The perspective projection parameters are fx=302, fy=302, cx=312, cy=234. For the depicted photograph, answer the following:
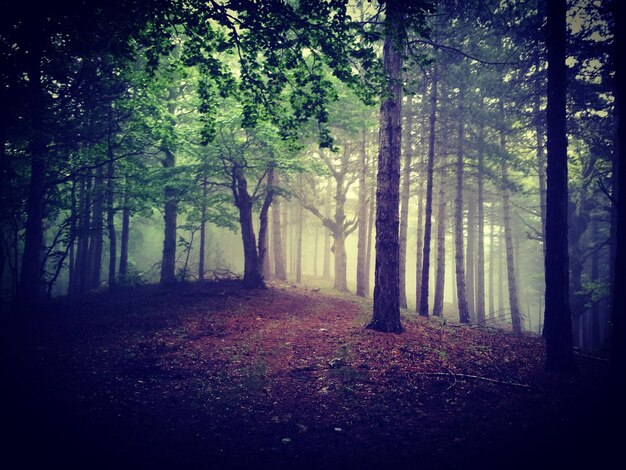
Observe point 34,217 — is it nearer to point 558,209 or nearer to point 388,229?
point 388,229

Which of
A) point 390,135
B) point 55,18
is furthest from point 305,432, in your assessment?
point 55,18

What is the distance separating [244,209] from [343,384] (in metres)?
10.9

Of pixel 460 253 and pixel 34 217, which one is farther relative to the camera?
pixel 460 253

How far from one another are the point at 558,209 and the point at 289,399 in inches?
297

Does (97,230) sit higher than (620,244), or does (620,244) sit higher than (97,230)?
(97,230)

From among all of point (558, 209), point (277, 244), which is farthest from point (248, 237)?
point (558, 209)

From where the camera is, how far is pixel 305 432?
→ 17.5 ft

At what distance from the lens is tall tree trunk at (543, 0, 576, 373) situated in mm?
7164

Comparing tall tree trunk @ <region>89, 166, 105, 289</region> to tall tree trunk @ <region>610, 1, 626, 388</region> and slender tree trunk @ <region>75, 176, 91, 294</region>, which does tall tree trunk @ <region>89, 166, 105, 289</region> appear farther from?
tall tree trunk @ <region>610, 1, 626, 388</region>

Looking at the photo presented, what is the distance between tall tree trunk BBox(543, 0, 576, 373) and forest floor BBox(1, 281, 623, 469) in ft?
2.37

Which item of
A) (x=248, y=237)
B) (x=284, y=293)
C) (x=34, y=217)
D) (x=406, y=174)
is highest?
(x=406, y=174)

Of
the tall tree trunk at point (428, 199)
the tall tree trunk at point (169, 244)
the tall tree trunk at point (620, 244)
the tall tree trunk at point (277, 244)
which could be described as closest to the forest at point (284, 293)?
the tall tree trunk at point (620, 244)

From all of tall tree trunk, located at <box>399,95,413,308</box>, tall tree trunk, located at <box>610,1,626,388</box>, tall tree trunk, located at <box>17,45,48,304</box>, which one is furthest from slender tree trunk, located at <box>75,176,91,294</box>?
tall tree trunk, located at <box>610,1,626,388</box>

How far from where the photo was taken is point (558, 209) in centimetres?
717
